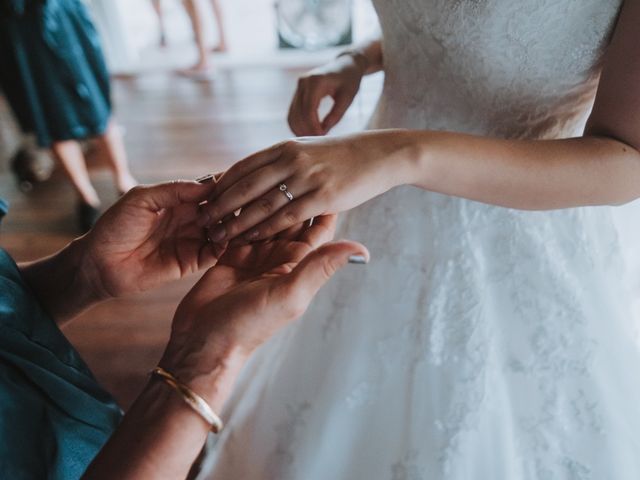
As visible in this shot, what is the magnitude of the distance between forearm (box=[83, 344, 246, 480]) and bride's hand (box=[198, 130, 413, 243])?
0.18 meters

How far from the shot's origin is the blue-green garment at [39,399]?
0.58 m

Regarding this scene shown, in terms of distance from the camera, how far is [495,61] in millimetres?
749

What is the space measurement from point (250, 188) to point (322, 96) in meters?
0.36

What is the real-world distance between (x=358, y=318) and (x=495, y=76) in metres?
0.47

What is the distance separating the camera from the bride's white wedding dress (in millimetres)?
814

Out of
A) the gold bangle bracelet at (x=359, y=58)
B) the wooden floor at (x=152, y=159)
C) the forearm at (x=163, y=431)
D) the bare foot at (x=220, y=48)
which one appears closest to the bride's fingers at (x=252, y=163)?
the forearm at (x=163, y=431)

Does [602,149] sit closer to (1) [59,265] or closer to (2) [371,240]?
(2) [371,240]

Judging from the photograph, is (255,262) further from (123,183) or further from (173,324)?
(123,183)

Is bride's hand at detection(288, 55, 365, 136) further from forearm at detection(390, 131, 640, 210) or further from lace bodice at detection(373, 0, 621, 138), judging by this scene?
forearm at detection(390, 131, 640, 210)

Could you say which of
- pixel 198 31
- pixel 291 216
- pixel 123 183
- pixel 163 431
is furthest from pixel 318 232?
pixel 198 31

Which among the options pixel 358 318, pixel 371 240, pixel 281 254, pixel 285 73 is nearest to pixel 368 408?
pixel 358 318

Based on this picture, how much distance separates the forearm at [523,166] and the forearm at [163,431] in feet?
1.08

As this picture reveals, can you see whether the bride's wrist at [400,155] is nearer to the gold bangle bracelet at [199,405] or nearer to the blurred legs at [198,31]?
the gold bangle bracelet at [199,405]

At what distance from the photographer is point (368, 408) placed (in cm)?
92
